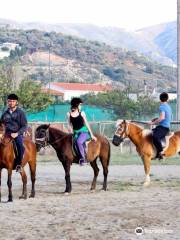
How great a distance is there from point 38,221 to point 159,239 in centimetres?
252

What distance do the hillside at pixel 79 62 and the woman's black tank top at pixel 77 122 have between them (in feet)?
325

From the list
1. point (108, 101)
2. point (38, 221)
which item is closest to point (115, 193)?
point (38, 221)

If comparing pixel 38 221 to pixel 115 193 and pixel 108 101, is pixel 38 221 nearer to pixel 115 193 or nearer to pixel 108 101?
pixel 115 193

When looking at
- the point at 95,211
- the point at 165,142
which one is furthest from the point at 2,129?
the point at 165,142

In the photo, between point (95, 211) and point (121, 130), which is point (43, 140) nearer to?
point (121, 130)

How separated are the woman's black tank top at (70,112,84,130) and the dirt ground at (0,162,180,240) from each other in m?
1.60

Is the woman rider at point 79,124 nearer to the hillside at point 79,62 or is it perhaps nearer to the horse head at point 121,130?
the horse head at point 121,130

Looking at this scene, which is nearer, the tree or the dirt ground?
the dirt ground

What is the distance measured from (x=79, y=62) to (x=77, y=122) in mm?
118061

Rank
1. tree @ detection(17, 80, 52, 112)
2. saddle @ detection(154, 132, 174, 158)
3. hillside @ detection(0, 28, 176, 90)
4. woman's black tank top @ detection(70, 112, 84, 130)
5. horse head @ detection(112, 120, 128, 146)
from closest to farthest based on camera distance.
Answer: woman's black tank top @ detection(70, 112, 84, 130) → horse head @ detection(112, 120, 128, 146) → saddle @ detection(154, 132, 174, 158) → tree @ detection(17, 80, 52, 112) → hillside @ detection(0, 28, 176, 90)

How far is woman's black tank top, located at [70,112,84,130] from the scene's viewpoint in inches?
602

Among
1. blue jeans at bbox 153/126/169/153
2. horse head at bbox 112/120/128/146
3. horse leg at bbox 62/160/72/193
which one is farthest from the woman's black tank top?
blue jeans at bbox 153/126/169/153

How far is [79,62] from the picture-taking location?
5226 inches

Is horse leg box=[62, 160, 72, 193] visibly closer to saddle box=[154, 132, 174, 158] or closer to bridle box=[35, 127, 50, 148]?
bridle box=[35, 127, 50, 148]
